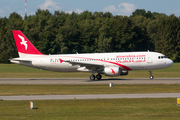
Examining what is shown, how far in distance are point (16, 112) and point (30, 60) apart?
97.9 feet

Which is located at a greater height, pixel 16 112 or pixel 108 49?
pixel 108 49

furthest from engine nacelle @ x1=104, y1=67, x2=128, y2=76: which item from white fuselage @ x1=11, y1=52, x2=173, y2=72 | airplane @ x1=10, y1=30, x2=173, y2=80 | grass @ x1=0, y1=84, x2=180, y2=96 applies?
grass @ x1=0, y1=84, x2=180, y2=96

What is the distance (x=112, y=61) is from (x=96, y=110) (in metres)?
26.3

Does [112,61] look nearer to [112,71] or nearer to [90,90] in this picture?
[112,71]

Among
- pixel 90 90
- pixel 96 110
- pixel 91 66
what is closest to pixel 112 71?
pixel 91 66

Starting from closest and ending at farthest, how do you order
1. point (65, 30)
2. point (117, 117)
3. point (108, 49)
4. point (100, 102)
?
point (117, 117) < point (100, 102) < point (108, 49) < point (65, 30)

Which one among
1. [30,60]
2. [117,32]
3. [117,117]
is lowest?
[117,117]

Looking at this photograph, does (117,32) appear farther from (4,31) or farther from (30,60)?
(30,60)

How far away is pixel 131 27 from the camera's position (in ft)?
403

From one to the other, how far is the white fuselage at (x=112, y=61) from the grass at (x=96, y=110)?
2151 cm

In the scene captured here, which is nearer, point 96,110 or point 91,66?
point 96,110

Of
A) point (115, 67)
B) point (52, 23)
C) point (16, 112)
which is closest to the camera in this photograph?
point (16, 112)

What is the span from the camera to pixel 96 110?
60.6 ft

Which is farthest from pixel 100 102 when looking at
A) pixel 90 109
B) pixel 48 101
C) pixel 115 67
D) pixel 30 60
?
pixel 30 60
